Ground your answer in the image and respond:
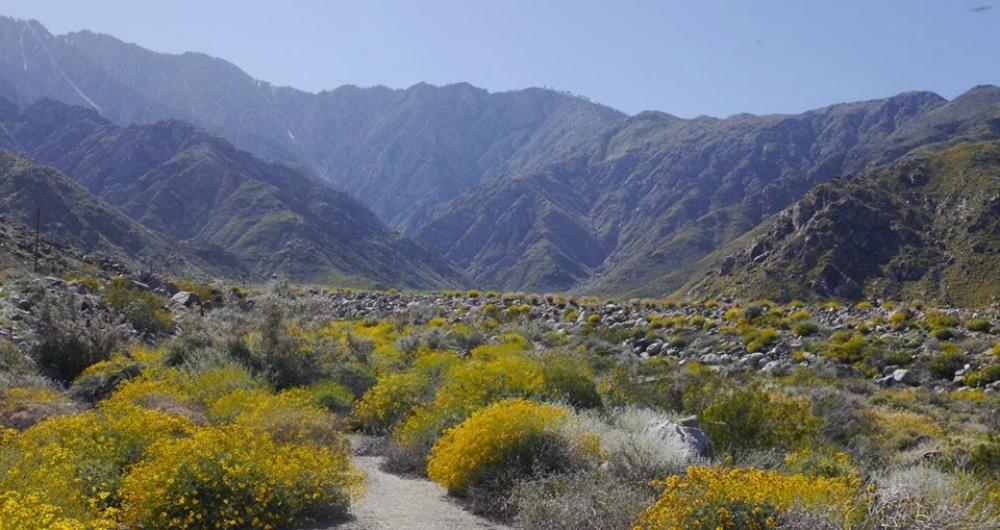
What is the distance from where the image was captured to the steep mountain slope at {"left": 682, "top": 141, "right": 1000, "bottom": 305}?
69.9m

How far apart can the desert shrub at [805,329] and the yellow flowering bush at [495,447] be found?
16.2m

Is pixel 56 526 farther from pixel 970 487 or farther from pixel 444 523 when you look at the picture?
pixel 970 487

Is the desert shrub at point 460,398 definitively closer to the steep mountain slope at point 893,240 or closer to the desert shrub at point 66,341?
the desert shrub at point 66,341

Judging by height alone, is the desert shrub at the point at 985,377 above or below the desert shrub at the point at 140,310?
below

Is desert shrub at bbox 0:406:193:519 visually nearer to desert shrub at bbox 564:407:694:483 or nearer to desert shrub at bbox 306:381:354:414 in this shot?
desert shrub at bbox 306:381:354:414

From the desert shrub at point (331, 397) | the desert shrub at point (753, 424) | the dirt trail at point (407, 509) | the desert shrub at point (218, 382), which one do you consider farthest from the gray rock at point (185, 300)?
the desert shrub at point (753, 424)

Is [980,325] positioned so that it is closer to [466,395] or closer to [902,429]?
[902,429]

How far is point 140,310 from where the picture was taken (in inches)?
895

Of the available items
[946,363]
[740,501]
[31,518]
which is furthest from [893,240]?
[31,518]

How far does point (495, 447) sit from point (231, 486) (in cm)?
329

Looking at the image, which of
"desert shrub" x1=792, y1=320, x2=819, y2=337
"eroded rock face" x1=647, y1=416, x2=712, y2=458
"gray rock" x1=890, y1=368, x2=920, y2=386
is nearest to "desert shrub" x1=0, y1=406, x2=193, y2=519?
"eroded rock face" x1=647, y1=416, x2=712, y2=458

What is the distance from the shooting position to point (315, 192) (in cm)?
19700

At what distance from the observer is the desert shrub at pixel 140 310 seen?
2241 cm

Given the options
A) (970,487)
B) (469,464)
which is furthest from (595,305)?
(970,487)
